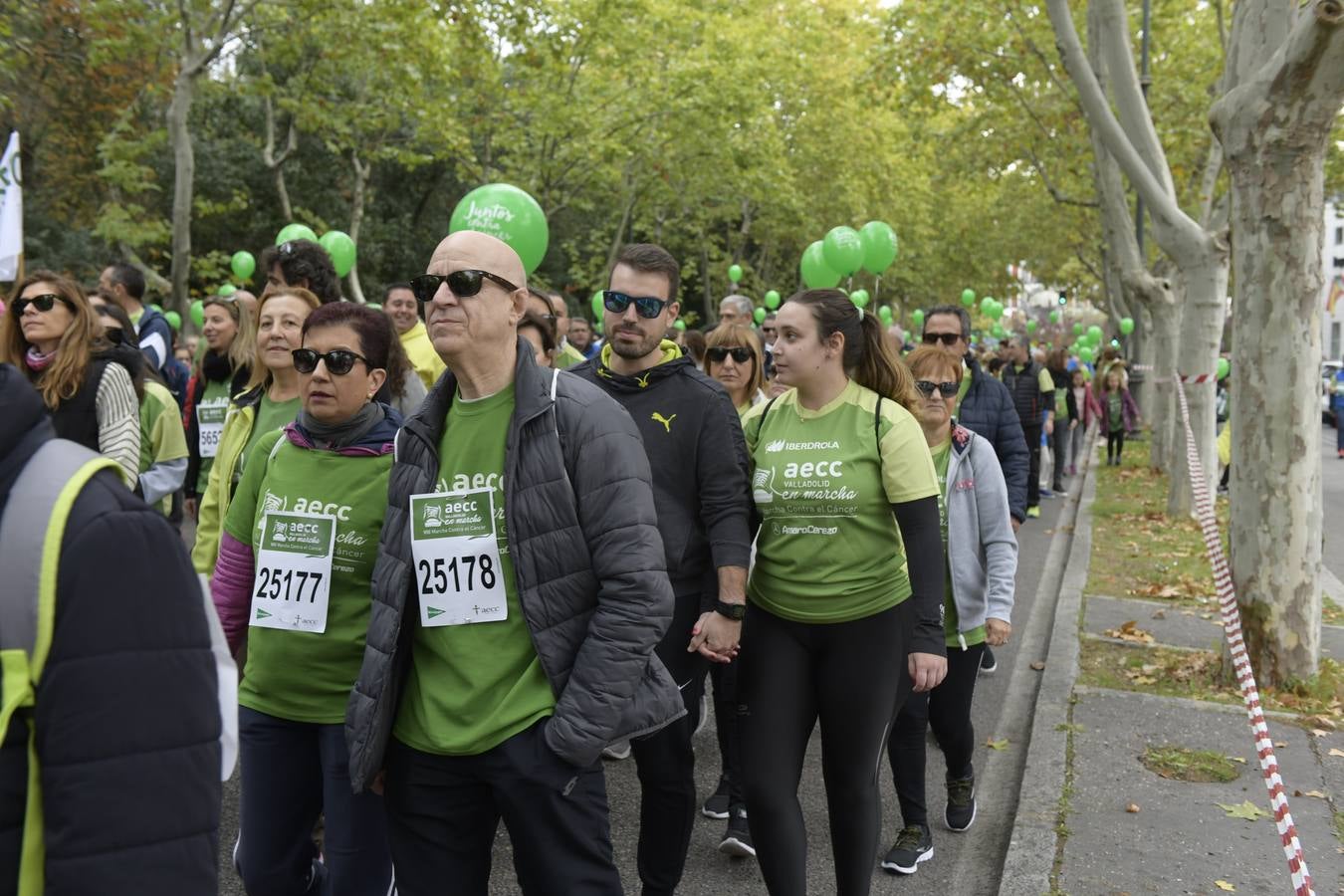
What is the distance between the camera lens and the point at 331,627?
3094 millimetres

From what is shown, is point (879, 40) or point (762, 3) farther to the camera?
point (762, 3)

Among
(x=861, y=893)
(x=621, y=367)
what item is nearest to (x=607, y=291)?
(x=621, y=367)

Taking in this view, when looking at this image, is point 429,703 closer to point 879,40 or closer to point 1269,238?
point 1269,238

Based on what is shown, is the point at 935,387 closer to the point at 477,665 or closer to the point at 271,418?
the point at 271,418

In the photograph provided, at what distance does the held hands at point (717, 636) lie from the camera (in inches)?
144

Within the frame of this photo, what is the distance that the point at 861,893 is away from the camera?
3482 mm

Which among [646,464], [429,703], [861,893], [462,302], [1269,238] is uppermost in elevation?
[1269,238]

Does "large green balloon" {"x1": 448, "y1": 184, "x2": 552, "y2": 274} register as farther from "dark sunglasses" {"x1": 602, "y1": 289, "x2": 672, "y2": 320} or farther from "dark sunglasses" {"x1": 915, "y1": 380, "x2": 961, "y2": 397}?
"dark sunglasses" {"x1": 602, "y1": 289, "x2": 672, "y2": 320}

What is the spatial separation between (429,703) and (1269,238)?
5.51 m

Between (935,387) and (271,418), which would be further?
(935,387)

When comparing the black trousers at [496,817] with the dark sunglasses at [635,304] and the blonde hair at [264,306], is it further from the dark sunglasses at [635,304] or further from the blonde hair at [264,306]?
the blonde hair at [264,306]

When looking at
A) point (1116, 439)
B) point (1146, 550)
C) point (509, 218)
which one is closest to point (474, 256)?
point (509, 218)

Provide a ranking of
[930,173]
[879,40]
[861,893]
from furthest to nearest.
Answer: [930,173] → [879,40] → [861,893]

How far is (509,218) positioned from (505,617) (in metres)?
5.65
